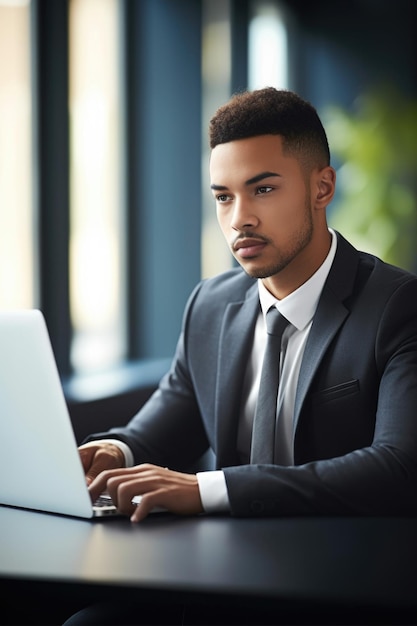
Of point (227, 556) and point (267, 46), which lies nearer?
point (227, 556)

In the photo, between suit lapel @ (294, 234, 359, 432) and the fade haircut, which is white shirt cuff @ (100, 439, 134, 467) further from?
the fade haircut

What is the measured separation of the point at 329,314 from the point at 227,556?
80 cm

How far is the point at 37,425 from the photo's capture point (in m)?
1.38

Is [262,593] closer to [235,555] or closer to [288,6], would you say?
[235,555]

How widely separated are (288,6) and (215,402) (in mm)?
5071

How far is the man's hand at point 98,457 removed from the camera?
1.73m

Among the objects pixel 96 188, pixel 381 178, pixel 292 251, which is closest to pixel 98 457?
pixel 292 251

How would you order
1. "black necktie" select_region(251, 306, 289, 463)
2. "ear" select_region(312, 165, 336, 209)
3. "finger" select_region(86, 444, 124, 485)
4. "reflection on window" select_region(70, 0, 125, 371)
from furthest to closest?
"reflection on window" select_region(70, 0, 125, 371) < "ear" select_region(312, 165, 336, 209) < "black necktie" select_region(251, 306, 289, 463) < "finger" select_region(86, 444, 124, 485)

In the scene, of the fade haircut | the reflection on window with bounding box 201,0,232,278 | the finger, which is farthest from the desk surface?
the reflection on window with bounding box 201,0,232,278

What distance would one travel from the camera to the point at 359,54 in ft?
21.9

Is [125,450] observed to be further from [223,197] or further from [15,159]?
[15,159]

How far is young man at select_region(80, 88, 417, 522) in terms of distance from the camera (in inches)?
63.5

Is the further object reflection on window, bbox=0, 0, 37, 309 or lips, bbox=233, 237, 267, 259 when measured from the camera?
reflection on window, bbox=0, 0, 37, 309

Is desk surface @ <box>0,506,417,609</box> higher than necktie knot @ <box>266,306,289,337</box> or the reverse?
the reverse
